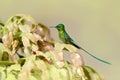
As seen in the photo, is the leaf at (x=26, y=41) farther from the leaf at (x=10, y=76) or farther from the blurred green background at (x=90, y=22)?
the blurred green background at (x=90, y=22)

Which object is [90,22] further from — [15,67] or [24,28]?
[15,67]

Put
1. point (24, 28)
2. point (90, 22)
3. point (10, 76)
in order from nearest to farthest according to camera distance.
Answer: point (10, 76) < point (24, 28) < point (90, 22)

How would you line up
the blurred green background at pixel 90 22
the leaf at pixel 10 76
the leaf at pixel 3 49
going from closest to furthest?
the leaf at pixel 10 76
the leaf at pixel 3 49
the blurred green background at pixel 90 22

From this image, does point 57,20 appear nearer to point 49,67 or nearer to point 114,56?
point 114,56

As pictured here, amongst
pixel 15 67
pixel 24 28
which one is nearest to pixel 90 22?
pixel 24 28

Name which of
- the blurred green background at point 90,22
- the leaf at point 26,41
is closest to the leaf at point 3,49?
the leaf at point 26,41

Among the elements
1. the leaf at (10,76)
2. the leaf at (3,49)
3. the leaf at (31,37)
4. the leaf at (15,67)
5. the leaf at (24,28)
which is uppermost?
the leaf at (24,28)

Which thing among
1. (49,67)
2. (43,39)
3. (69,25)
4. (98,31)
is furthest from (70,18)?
(49,67)

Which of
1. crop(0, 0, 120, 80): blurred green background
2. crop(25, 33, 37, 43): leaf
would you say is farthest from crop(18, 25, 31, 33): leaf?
crop(0, 0, 120, 80): blurred green background
